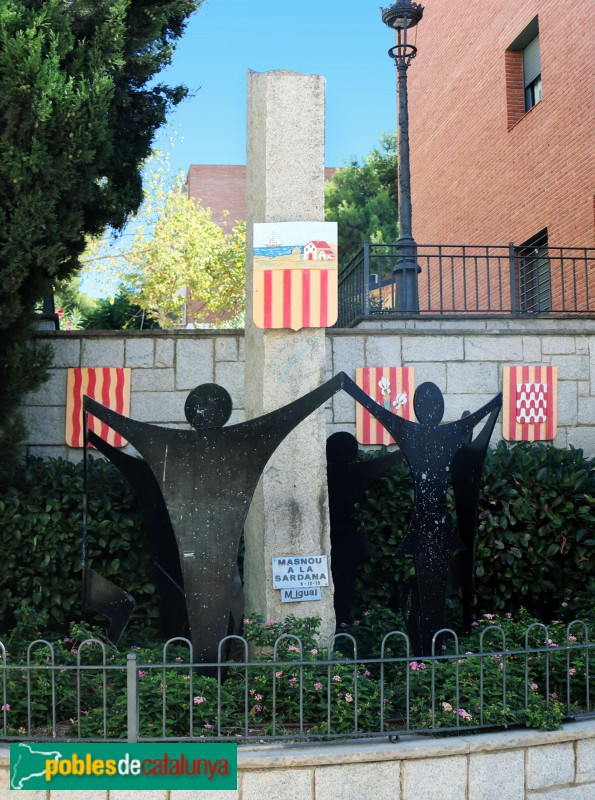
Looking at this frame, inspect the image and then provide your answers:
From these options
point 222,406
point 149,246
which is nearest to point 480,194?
point 149,246

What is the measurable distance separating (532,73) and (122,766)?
13.8m

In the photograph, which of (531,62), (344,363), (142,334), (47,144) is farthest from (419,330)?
(531,62)

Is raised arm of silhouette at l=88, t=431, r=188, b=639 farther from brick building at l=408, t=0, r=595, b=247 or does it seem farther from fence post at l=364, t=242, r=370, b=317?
brick building at l=408, t=0, r=595, b=247

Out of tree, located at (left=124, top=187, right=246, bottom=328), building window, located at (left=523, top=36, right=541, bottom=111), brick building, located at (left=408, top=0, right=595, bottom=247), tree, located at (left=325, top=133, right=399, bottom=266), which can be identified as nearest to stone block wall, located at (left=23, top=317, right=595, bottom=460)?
brick building, located at (left=408, top=0, right=595, bottom=247)

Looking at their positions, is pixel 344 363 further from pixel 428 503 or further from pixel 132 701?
pixel 132 701

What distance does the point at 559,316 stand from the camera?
1060cm

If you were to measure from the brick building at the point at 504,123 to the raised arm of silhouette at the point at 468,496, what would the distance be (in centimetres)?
792

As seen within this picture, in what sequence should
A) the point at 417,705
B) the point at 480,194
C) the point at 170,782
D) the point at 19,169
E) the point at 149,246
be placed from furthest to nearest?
the point at 149,246 → the point at 480,194 → the point at 19,169 → the point at 417,705 → the point at 170,782

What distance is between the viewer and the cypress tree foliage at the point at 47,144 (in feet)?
20.9

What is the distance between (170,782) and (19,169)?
13.7 ft

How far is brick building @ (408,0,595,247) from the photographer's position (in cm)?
1341

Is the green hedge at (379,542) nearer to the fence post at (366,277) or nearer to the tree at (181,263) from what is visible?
the fence post at (366,277)

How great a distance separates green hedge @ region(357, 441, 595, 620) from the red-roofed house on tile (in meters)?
2.05

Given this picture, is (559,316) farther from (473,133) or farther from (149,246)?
(149,246)
